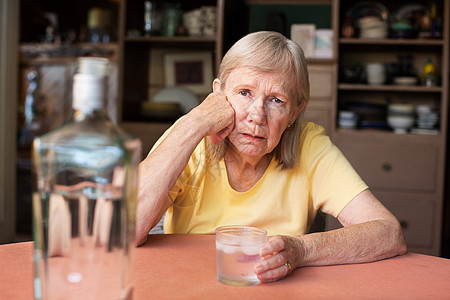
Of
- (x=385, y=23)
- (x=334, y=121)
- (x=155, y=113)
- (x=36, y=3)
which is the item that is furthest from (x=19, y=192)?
(x=385, y=23)

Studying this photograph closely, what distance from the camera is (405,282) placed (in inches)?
39.3

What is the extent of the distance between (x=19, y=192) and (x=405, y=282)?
387 centimetres

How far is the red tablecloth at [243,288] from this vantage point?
0.88 meters

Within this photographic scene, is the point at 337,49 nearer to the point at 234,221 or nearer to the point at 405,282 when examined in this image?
the point at 234,221

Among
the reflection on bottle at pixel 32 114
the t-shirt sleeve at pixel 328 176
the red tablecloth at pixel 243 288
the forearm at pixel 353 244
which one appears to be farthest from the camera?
the reflection on bottle at pixel 32 114

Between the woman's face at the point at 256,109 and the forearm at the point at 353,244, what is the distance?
0.33 meters

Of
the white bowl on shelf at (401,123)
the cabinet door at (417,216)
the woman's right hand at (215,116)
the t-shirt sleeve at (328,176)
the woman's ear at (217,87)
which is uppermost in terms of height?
the woman's ear at (217,87)

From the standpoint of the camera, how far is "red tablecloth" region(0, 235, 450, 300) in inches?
34.8

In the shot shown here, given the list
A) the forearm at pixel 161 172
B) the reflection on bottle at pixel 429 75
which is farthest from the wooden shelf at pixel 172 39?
the forearm at pixel 161 172

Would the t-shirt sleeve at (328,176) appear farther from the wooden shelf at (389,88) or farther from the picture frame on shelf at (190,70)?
the picture frame on shelf at (190,70)

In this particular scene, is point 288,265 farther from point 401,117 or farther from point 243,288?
point 401,117

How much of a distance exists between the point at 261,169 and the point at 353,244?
47 centimetres

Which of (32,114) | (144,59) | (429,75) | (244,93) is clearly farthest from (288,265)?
(32,114)

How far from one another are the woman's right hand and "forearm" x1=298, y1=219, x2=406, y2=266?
0.37 m
